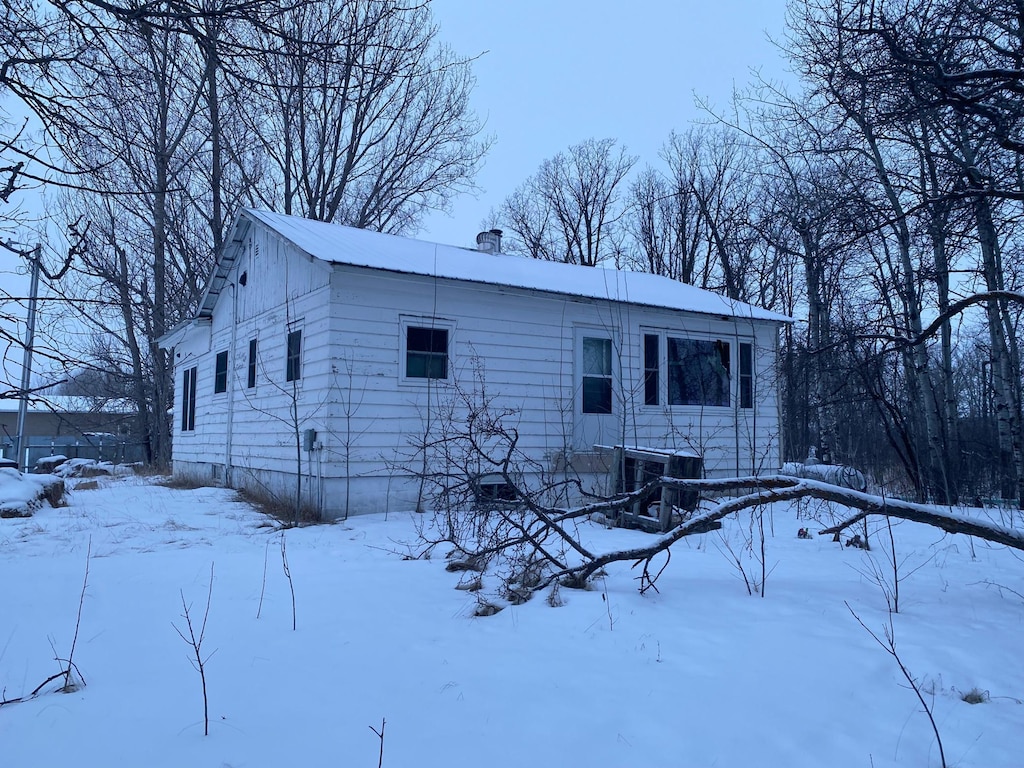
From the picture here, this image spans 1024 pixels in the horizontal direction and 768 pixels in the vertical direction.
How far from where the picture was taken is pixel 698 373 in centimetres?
1231

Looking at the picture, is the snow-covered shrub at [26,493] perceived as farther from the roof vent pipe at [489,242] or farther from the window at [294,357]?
the roof vent pipe at [489,242]

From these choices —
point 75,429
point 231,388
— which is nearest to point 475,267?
point 231,388

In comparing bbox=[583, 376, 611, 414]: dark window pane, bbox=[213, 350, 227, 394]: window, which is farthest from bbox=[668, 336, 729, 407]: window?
bbox=[213, 350, 227, 394]: window

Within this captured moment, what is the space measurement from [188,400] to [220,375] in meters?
2.82

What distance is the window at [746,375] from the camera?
12695mm

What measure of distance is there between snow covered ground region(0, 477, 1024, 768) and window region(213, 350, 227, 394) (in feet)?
26.5

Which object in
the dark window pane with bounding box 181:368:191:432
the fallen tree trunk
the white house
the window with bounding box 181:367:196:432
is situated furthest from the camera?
the dark window pane with bounding box 181:368:191:432

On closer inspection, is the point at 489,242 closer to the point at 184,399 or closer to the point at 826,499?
the point at 184,399

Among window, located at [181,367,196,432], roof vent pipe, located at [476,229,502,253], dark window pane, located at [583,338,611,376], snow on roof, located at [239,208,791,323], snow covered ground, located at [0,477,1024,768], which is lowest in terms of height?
snow covered ground, located at [0,477,1024,768]

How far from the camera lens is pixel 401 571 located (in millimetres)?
5484

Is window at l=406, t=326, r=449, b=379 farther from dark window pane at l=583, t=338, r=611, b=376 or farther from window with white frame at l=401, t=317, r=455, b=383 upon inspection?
dark window pane at l=583, t=338, r=611, b=376

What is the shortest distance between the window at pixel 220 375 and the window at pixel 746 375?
9922 mm

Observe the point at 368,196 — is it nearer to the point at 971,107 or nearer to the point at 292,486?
the point at 292,486

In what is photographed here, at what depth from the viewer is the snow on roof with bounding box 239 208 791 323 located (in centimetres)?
966
